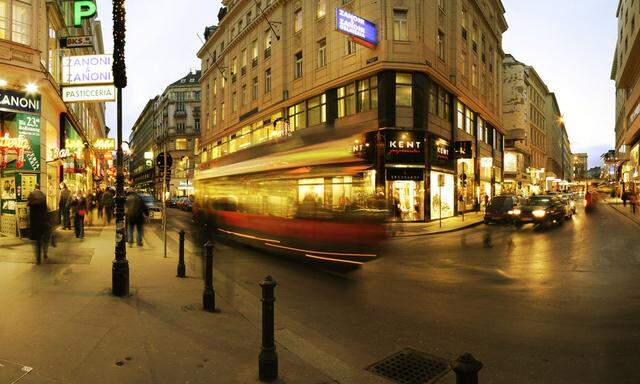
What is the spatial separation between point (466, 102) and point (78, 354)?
3325 centimetres

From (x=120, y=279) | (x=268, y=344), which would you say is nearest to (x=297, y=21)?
(x=120, y=279)

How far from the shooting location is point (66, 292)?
7.79 m

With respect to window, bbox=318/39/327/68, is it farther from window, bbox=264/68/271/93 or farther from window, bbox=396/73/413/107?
window, bbox=264/68/271/93

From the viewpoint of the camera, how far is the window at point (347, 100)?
88.3 feet

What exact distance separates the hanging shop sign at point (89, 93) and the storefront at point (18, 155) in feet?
10.8

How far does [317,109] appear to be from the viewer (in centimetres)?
2977

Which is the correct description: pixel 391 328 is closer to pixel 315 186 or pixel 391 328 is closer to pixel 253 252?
pixel 315 186

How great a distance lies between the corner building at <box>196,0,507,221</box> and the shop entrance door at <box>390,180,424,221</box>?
2.4 inches

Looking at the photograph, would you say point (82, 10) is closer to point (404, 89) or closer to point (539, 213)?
point (404, 89)

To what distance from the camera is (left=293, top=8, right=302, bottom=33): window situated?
3203cm

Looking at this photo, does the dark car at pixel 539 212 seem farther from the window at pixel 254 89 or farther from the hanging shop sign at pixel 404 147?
the window at pixel 254 89

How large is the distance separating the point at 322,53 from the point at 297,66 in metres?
3.45

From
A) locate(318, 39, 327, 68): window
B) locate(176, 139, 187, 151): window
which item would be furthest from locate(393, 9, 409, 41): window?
locate(176, 139, 187, 151): window

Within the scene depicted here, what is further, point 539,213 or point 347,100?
point 347,100
